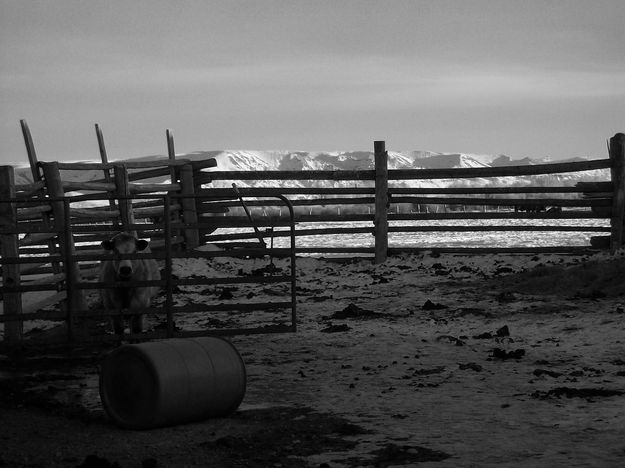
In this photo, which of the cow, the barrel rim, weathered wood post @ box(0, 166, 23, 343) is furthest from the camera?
the cow

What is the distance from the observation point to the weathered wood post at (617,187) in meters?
16.4

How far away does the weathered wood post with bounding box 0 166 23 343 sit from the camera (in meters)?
9.71

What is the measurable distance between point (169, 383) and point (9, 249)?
430cm

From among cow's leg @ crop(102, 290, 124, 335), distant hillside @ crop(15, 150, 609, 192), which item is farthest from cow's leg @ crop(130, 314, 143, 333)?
distant hillside @ crop(15, 150, 609, 192)

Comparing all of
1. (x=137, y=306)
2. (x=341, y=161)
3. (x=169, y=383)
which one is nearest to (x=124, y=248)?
(x=137, y=306)

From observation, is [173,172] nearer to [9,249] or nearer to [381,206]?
[381,206]

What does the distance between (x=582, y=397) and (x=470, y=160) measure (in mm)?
80558

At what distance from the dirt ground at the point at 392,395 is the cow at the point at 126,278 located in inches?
29.2

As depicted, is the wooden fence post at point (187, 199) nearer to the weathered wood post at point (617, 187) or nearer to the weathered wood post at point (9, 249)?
the weathered wood post at point (617, 187)

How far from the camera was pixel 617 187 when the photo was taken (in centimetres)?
1652

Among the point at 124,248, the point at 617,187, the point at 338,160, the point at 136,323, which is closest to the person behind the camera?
the point at 124,248

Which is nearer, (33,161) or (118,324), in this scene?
(118,324)

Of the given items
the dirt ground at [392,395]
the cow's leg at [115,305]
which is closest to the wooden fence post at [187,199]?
the dirt ground at [392,395]

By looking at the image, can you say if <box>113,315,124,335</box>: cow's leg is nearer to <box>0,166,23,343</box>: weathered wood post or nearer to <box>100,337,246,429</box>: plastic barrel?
<box>0,166,23,343</box>: weathered wood post
